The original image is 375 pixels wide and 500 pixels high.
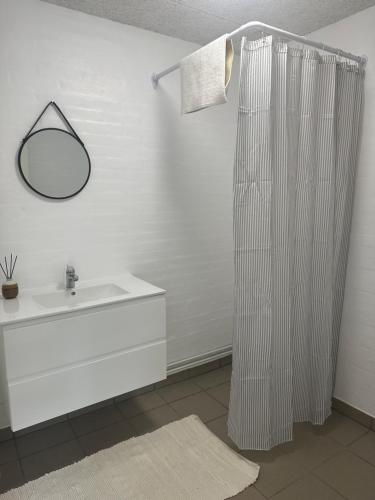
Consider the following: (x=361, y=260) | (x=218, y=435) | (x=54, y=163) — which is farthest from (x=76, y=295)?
(x=361, y=260)

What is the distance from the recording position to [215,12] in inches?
79.0

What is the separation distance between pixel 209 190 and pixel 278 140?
96 cm

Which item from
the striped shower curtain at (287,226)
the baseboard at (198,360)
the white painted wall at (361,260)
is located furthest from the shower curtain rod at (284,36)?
the baseboard at (198,360)

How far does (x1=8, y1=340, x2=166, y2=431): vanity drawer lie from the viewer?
1641 millimetres

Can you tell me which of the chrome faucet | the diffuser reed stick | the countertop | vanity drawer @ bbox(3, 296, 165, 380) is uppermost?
the diffuser reed stick

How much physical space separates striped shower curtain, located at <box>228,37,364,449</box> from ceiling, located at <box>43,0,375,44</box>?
1.10 ft

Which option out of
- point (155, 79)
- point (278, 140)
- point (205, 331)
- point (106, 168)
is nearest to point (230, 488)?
point (205, 331)

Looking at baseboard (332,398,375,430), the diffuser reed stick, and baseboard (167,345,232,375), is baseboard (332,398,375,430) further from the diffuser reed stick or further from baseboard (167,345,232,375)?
the diffuser reed stick

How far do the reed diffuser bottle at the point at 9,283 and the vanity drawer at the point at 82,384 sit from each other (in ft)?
1.54

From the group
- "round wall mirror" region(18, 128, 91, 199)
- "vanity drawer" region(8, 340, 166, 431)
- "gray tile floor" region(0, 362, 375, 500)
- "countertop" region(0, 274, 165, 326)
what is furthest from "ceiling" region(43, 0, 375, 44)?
"gray tile floor" region(0, 362, 375, 500)

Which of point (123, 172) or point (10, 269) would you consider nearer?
point (10, 269)

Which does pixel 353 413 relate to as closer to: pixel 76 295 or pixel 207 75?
pixel 76 295

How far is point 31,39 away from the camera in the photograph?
1898 mm

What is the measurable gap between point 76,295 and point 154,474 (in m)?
1.01
